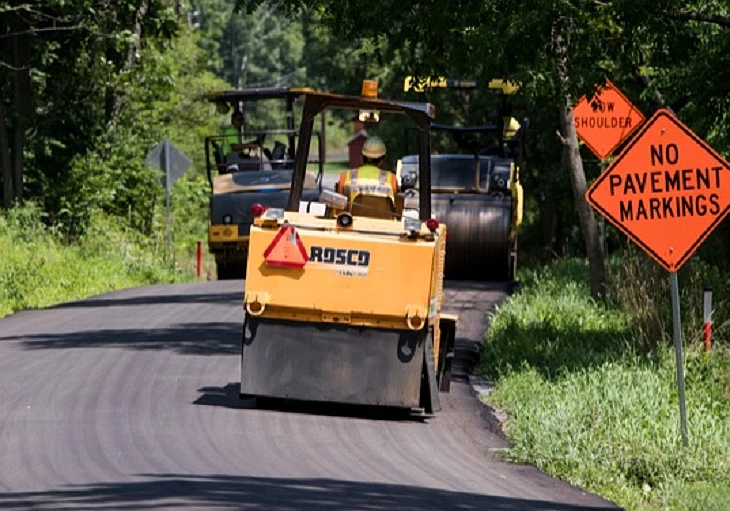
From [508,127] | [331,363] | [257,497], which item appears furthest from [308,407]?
[508,127]

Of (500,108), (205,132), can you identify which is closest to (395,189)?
(500,108)

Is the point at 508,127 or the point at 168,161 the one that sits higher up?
the point at 508,127

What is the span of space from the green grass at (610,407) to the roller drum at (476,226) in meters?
6.47

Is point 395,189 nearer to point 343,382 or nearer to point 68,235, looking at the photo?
point 343,382

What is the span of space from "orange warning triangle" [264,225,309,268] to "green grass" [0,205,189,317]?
438 inches

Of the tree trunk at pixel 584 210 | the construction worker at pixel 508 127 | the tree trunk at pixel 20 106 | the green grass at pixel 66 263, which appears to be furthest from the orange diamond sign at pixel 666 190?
the tree trunk at pixel 20 106

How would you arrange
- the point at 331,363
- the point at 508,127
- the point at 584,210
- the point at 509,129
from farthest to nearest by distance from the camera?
the point at 509,129
the point at 508,127
the point at 584,210
the point at 331,363

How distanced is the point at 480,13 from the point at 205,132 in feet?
146

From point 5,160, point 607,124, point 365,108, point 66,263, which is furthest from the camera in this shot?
point 5,160

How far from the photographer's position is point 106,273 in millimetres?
32156

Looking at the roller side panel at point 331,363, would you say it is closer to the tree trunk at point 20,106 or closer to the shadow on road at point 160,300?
the shadow on road at point 160,300

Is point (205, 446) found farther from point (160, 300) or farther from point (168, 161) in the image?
point (168, 161)

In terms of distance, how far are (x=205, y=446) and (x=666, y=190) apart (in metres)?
4.17

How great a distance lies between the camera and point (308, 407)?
14.8m
